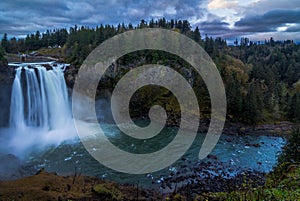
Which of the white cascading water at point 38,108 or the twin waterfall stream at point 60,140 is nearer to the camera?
the twin waterfall stream at point 60,140

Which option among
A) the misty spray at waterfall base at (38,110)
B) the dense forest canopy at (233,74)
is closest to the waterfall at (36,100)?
the misty spray at waterfall base at (38,110)

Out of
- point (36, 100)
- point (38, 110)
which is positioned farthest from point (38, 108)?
point (36, 100)

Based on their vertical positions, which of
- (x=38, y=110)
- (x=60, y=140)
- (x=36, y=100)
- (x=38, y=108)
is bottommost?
(x=60, y=140)

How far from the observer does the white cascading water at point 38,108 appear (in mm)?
27378

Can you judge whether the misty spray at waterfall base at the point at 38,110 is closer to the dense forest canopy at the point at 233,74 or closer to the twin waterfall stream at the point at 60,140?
the twin waterfall stream at the point at 60,140

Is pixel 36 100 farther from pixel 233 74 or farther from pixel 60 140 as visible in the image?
pixel 233 74

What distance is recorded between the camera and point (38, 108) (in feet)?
101

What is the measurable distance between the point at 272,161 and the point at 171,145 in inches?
409

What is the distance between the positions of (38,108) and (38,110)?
0.85 feet

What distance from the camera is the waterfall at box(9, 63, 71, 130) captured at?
29277 mm

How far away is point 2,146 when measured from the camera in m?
23.3

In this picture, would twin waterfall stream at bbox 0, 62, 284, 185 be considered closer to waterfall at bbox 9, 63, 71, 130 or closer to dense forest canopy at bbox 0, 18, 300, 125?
waterfall at bbox 9, 63, 71, 130

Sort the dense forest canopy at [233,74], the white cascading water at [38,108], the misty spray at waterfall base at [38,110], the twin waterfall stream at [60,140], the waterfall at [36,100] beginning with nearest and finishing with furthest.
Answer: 1. the twin waterfall stream at [60,140]
2. the misty spray at waterfall base at [38,110]
3. the white cascading water at [38,108]
4. the waterfall at [36,100]
5. the dense forest canopy at [233,74]

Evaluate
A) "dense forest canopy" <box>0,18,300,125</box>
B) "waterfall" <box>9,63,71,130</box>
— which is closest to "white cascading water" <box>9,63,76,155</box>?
"waterfall" <box>9,63,71,130</box>
